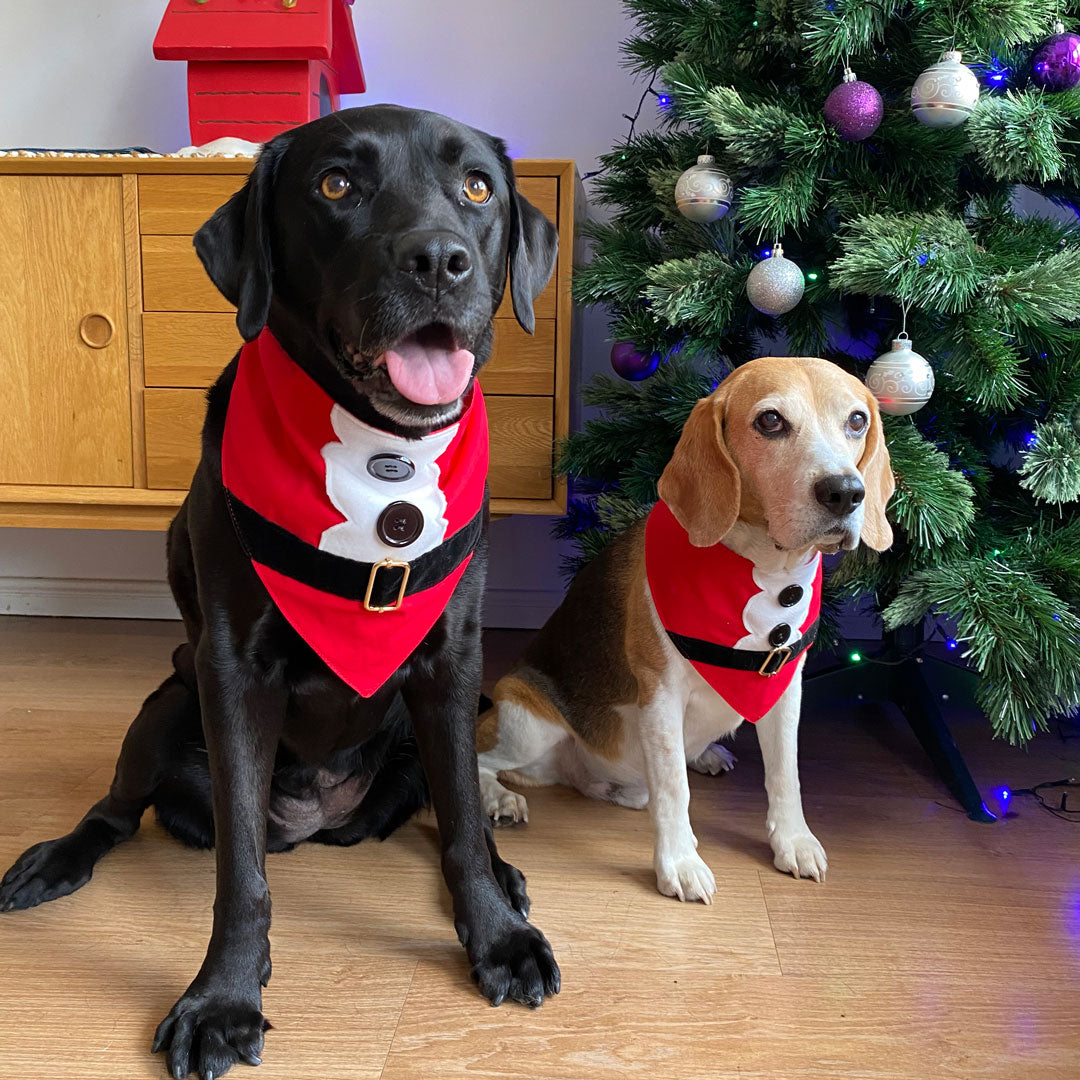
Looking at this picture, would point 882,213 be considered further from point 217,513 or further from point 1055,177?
point 217,513

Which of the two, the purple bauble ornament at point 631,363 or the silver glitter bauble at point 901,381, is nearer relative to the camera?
the silver glitter bauble at point 901,381

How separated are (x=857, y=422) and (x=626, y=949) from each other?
37.2 inches

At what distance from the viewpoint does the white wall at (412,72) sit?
3.13m

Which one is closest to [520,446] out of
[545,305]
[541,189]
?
[545,305]

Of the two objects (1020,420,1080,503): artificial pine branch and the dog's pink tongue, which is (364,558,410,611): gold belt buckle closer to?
the dog's pink tongue

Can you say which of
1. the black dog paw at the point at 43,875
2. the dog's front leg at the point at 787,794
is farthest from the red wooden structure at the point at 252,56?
the dog's front leg at the point at 787,794

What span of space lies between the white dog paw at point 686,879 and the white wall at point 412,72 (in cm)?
186

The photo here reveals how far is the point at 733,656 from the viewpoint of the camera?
1.74 metres

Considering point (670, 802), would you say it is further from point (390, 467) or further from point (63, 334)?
point (63, 334)

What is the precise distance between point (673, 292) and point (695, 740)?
912 mm

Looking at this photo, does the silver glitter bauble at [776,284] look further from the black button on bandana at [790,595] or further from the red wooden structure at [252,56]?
the red wooden structure at [252,56]

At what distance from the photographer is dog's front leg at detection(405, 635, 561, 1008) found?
1.52 metres

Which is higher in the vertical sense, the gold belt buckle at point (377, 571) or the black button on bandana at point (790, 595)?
the gold belt buckle at point (377, 571)

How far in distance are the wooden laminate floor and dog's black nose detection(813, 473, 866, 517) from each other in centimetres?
71
